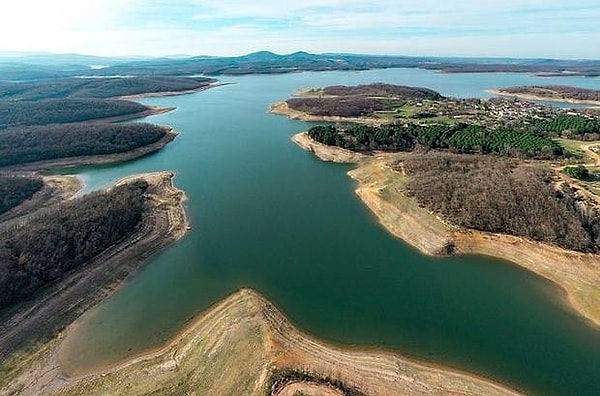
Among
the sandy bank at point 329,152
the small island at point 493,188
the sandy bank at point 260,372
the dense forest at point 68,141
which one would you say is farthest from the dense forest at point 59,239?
the sandy bank at point 329,152

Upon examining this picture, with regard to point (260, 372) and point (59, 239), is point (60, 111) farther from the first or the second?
point (260, 372)

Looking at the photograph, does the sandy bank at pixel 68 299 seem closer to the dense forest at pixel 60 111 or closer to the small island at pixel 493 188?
the small island at pixel 493 188

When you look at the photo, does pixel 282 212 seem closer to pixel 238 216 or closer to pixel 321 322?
pixel 238 216

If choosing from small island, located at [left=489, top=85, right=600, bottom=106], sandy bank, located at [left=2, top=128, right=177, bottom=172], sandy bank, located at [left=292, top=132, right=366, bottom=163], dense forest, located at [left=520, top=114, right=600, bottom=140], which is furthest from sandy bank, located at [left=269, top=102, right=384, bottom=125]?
small island, located at [left=489, top=85, right=600, bottom=106]

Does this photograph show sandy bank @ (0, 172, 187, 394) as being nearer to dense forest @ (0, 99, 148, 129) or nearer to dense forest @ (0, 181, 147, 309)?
dense forest @ (0, 181, 147, 309)

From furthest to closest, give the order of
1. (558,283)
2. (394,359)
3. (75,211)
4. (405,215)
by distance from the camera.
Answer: (405,215) < (75,211) < (558,283) < (394,359)

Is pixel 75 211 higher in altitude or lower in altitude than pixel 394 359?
higher

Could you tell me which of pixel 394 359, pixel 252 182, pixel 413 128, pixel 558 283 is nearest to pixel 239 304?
pixel 394 359
